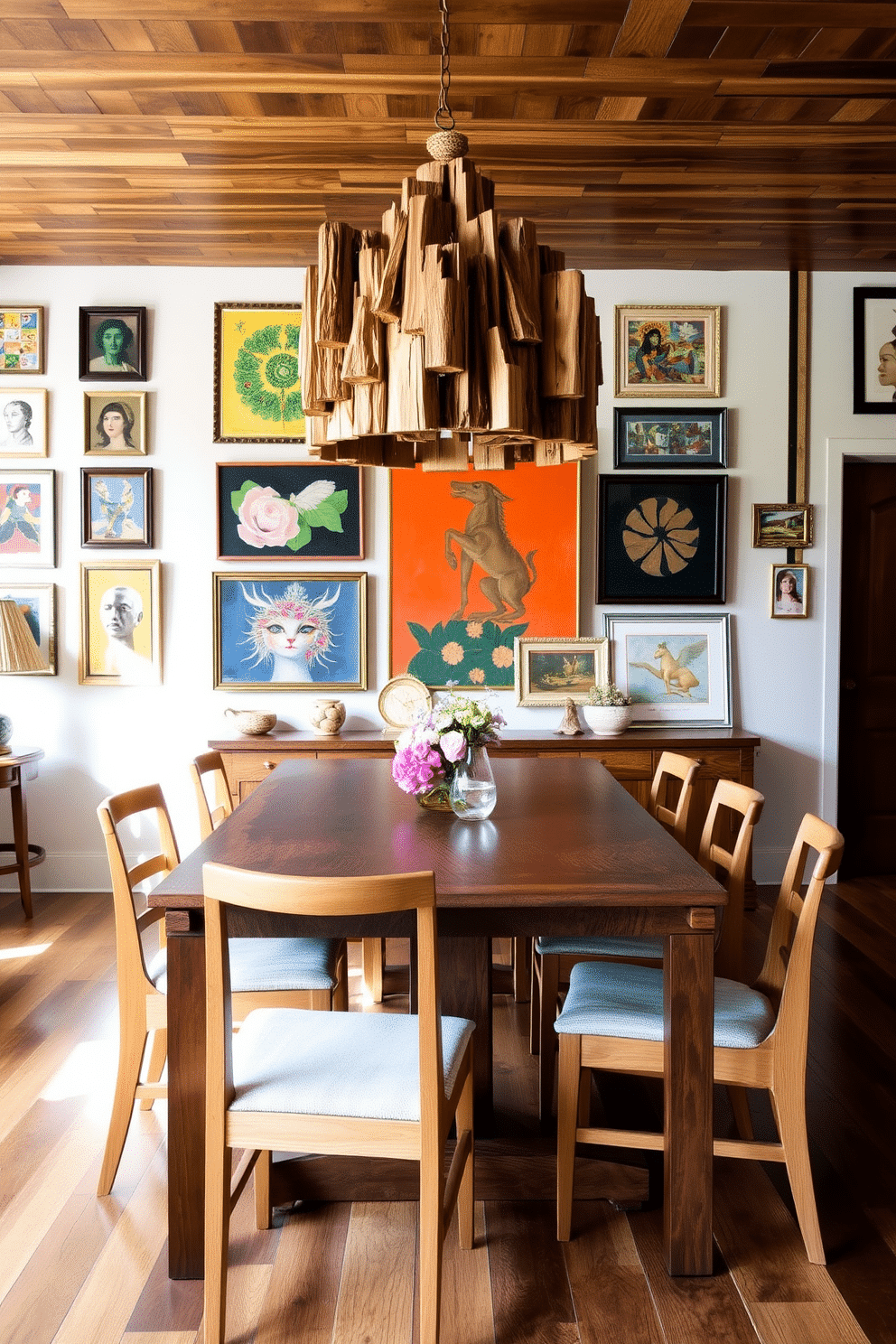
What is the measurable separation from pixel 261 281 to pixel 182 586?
61.1 inches

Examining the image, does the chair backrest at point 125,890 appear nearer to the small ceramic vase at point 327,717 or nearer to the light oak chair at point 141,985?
the light oak chair at point 141,985

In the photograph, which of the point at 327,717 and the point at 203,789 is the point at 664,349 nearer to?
the point at 327,717

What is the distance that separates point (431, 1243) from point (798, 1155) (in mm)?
837

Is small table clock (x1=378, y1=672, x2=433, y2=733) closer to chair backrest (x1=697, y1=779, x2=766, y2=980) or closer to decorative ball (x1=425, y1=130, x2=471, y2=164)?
chair backrest (x1=697, y1=779, x2=766, y2=980)

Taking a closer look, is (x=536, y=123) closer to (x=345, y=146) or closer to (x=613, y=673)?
(x=345, y=146)

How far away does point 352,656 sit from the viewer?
5004 millimetres

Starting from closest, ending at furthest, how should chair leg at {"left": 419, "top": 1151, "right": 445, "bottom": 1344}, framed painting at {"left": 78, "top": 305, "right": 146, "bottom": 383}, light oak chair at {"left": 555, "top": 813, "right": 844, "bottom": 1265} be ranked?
1. chair leg at {"left": 419, "top": 1151, "right": 445, "bottom": 1344}
2. light oak chair at {"left": 555, "top": 813, "right": 844, "bottom": 1265}
3. framed painting at {"left": 78, "top": 305, "right": 146, "bottom": 383}

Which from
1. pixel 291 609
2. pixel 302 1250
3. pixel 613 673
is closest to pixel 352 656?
pixel 291 609

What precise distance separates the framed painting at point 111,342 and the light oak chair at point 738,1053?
396 cm

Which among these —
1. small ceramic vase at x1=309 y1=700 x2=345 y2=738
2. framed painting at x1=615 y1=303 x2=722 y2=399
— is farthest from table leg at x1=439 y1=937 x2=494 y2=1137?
framed painting at x1=615 y1=303 x2=722 y2=399

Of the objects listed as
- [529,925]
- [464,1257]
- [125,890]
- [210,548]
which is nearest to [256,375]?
[210,548]

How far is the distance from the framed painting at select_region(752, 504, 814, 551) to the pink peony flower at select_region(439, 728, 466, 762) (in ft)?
9.80

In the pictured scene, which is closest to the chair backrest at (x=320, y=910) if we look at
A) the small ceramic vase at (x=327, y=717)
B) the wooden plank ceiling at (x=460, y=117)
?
the wooden plank ceiling at (x=460, y=117)

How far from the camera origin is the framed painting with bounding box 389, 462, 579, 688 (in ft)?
16.4
